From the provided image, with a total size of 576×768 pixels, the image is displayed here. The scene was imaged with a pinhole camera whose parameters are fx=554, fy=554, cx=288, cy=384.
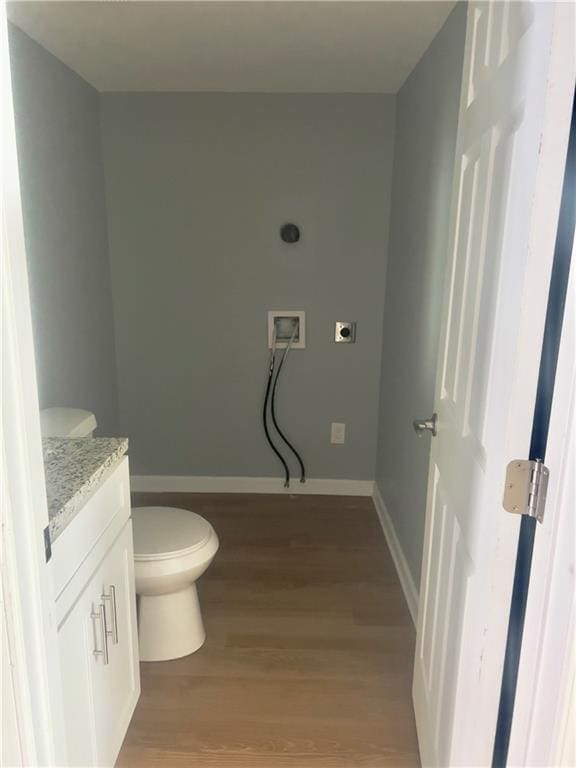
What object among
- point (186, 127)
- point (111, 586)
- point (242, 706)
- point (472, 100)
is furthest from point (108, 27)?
point (242, 706)

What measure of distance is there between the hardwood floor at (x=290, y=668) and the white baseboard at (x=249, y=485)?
0.44m

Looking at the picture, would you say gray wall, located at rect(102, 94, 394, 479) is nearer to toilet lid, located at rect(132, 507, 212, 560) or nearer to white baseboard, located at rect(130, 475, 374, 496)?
Result: white baseboard, located at rect(130, 475, 374, 496)

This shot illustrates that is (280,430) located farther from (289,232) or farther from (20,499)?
(20,499)

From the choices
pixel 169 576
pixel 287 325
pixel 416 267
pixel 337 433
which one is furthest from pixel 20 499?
pixel 337 433

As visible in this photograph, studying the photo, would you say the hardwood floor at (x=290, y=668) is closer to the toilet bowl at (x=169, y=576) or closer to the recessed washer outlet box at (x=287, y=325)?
the toilet bowl at (x=169, y=576)

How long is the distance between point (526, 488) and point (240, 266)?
2.37 metres

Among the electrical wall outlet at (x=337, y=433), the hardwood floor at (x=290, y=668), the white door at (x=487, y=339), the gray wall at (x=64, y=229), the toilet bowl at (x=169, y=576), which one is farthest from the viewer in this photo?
the electrical wall outlet at (x=337, y=433)

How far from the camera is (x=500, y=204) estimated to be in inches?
39.8

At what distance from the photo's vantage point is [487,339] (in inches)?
41.9

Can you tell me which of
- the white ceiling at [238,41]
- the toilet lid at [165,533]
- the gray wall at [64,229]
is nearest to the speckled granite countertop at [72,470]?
the toilet lid at [165,533]

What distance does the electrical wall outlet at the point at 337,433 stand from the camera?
325cm

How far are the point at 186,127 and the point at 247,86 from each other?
1.25 ft

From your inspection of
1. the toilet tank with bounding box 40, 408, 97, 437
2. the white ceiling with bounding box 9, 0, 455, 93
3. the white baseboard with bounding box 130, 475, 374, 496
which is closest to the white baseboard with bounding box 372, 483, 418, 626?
the white baseboard with bounding box 130, 475, 374, 496

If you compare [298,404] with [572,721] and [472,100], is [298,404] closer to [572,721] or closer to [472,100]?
[472,100]
